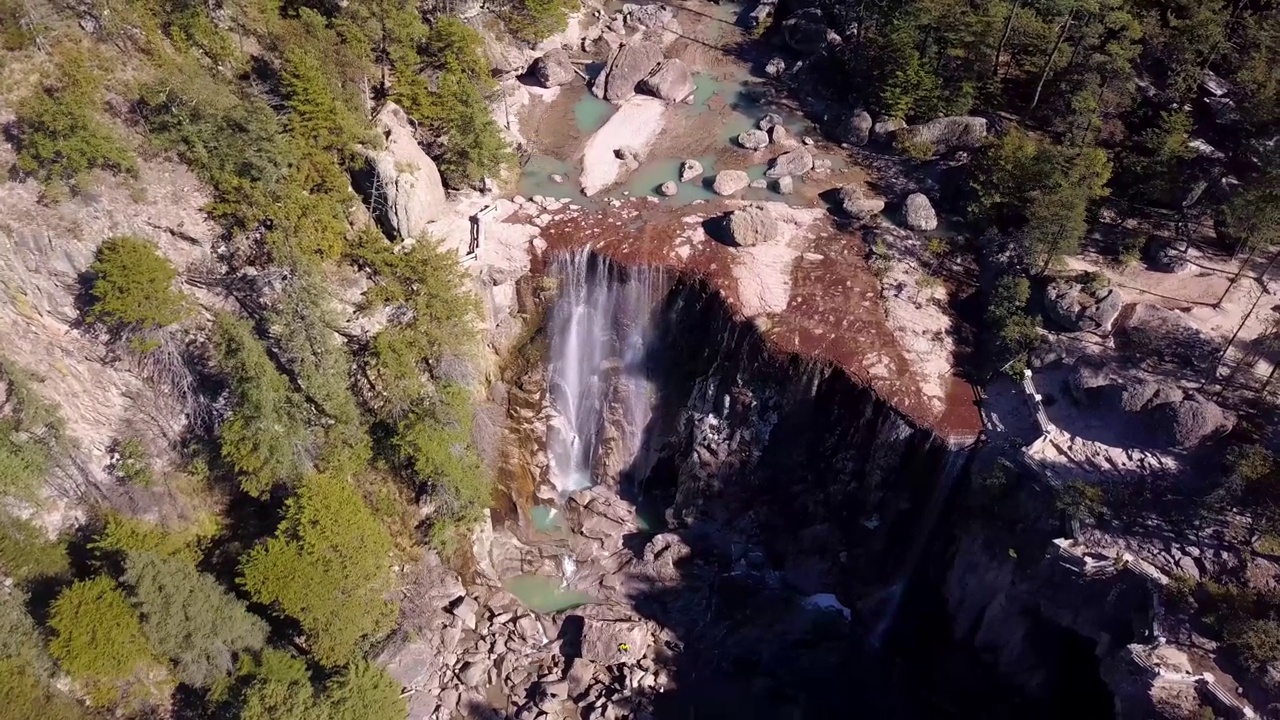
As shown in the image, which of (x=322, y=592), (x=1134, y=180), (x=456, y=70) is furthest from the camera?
(x=456, y=70)

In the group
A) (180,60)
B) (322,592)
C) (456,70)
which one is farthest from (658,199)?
(322,592)

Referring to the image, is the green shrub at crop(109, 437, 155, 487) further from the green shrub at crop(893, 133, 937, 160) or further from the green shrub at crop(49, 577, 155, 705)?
the green shrub at crop(893, 133, 937, 160)

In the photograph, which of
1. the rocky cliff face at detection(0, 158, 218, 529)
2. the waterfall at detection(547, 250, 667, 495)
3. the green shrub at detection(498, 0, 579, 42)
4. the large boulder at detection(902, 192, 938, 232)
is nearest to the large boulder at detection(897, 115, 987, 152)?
the large boulder at detection(902, 192, 938, 232)

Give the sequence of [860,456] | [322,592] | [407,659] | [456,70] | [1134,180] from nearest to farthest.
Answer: [322,592]
[407,659]
[860,456]
[1134,180]
[456,70]

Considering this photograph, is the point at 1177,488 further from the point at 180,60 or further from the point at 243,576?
the point at 180,60

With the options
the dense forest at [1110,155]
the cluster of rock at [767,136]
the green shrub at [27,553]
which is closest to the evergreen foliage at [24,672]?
the green shrub at [27,553]

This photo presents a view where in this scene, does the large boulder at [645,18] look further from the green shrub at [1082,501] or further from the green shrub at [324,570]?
the green shrub at [1082,501]
